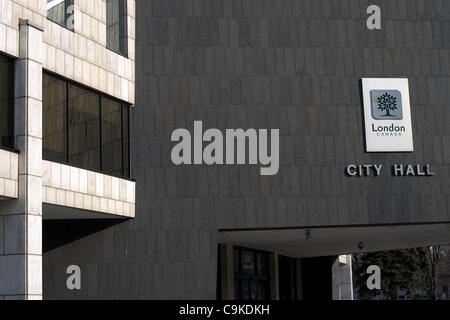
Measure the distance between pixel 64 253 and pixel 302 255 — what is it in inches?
661

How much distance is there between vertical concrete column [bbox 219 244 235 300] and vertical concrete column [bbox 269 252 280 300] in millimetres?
3984

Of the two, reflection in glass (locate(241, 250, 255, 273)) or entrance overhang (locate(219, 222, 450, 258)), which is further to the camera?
reflection in glass (locate(241, 250, 255, 273))

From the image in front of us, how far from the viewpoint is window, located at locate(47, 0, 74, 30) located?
80.3 feet

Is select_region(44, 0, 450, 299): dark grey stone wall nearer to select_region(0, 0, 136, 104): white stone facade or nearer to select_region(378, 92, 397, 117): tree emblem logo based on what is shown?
select_region(0, 0, 136, 104): white stone facade

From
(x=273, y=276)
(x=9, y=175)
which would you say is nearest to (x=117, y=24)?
(x=9, y=175)

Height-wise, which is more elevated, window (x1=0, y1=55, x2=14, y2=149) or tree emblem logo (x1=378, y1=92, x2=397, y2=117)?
tree emblem logo (x1=378, y1=92, x2=397, y2=117)

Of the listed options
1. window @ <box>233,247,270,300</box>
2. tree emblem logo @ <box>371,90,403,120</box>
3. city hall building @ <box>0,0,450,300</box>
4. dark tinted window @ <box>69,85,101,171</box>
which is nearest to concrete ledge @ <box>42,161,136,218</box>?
city hall building @ <box>0,0,450,300</box>

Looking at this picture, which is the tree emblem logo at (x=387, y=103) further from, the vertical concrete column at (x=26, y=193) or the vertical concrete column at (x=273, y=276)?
the vertical concrete column at (x=26, y=193)

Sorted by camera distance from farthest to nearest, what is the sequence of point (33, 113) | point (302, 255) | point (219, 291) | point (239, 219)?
1. point (302, 255)
2. point (219, 291)
3. point (239, 219)
4. point (33, 113)

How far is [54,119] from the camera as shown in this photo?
24.2 metres

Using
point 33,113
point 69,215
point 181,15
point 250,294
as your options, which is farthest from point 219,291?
point 33,113

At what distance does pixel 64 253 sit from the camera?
27234 millimetres

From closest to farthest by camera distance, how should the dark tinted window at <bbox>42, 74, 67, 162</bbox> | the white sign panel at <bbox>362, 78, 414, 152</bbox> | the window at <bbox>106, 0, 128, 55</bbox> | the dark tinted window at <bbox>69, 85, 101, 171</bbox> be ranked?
1. the dark tinted window at <bbox>42, 74, 67, 162</bbox>
2. the dark tinted window at <bbox>69, 85, 101, 171</bbox>
3. the window at <bbox>106, 0, 128, 55</bbox>
4. the white sign panel at <bbox>362, 78, 414, 152</bbox>
